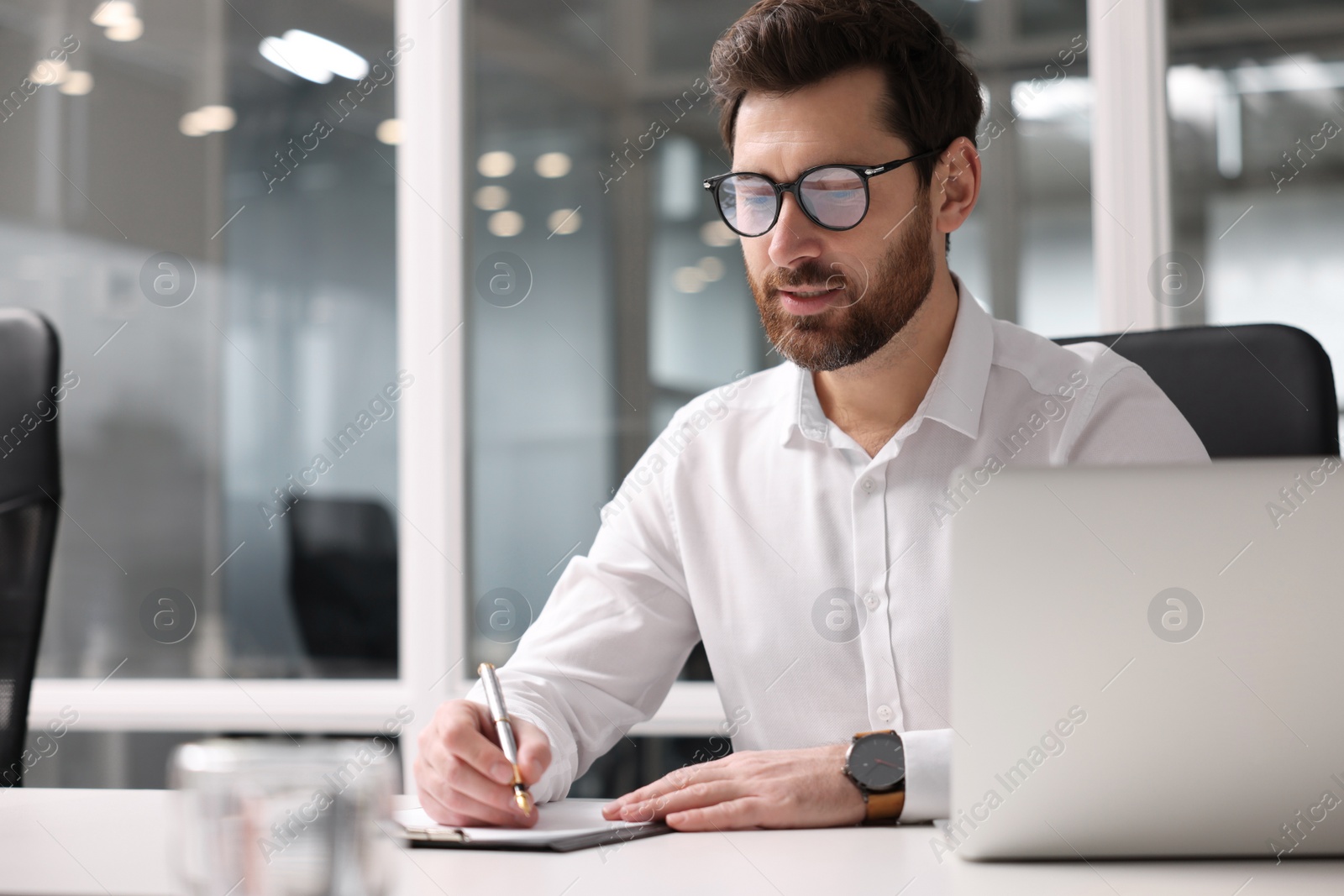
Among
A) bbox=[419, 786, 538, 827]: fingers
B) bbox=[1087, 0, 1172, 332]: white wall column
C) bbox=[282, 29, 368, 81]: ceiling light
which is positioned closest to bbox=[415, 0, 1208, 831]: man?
bbox=[419, 786, 538, 827]: fingers

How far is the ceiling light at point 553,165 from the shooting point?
281cm

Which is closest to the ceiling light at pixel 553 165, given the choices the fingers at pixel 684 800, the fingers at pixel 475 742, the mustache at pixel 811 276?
the mustache at pixel 811 276

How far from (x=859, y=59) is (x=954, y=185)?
0.28 m

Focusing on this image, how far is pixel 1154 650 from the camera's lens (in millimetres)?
739

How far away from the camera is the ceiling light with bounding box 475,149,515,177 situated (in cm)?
285

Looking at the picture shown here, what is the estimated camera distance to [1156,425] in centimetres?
143

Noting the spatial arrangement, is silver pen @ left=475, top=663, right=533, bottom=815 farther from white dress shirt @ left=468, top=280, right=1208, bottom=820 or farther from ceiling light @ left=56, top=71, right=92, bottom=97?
ceiling light @ left=56, top=71, right=92, bottom=97

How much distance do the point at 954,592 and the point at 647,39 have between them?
2.28m

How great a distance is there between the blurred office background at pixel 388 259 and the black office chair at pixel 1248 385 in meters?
0.99

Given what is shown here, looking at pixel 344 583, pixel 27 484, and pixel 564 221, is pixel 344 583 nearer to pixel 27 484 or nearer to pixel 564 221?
pixel 564 221

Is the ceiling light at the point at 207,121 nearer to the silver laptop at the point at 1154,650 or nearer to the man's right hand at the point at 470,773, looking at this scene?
the man's right hand at the point at 470,773

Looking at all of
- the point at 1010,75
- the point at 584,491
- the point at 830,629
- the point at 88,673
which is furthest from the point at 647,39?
the point at 88,673

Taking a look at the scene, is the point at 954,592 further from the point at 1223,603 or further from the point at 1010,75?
the point at 1010,75

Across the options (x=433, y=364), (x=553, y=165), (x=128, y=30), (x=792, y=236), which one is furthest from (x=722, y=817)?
(x=128, y=30)
